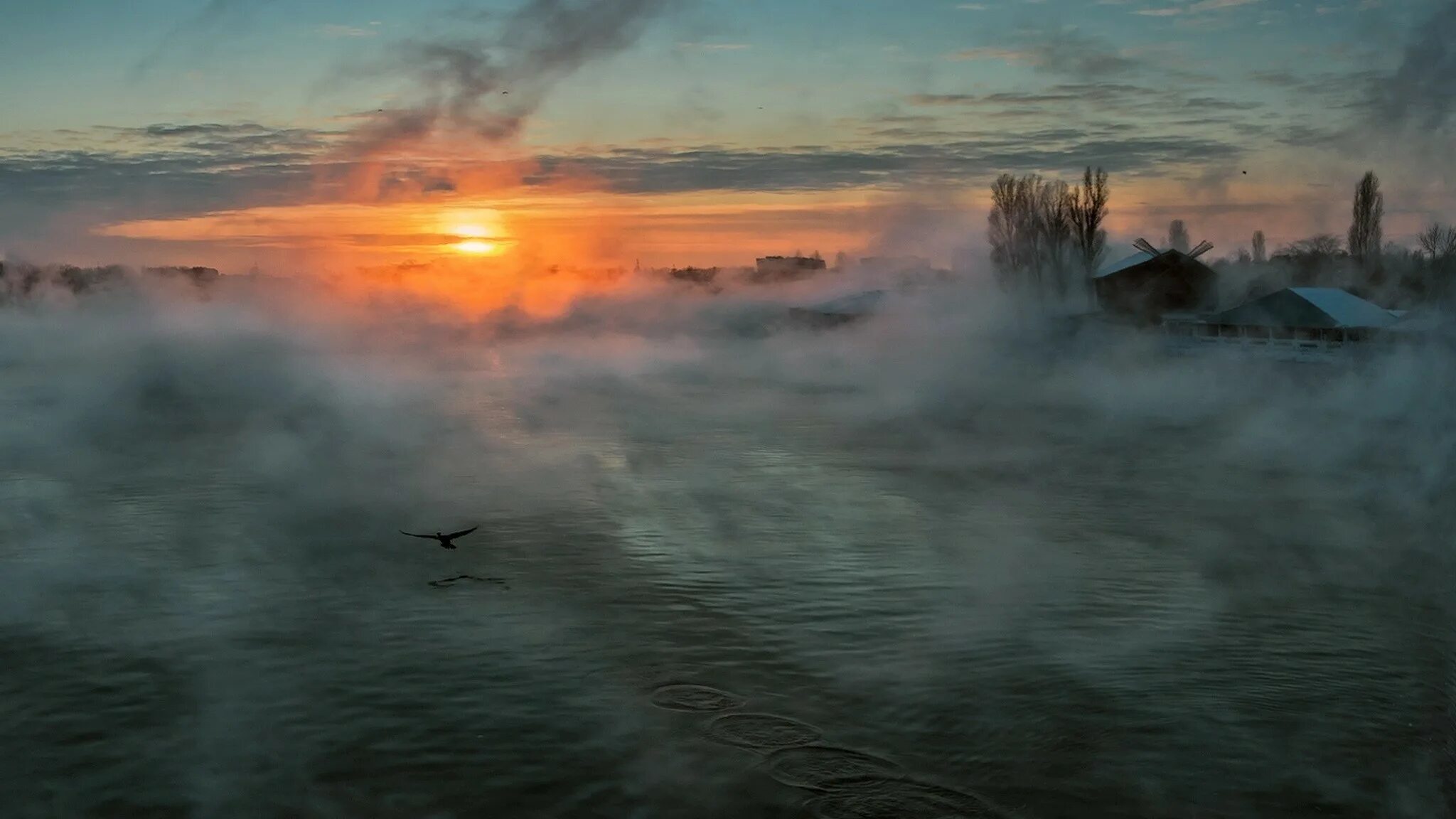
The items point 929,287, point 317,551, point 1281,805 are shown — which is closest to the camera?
point 1281,805

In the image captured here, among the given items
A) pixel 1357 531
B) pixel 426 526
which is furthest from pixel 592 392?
pixel 1357 531

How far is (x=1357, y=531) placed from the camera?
85.0 feet

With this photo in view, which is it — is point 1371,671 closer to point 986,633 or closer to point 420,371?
point 986,633

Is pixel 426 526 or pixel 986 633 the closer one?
pixel 986 633

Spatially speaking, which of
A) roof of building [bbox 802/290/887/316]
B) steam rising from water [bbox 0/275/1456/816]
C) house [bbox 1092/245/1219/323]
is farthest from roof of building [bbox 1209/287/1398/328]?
roof of building [bbox 802/290/887/316]

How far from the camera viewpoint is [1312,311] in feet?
175

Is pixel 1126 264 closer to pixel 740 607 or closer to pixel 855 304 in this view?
pixel 855 304

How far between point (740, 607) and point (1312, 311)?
41787mm

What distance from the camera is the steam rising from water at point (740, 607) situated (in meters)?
13.6

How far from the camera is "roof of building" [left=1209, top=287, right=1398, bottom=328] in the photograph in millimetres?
52312

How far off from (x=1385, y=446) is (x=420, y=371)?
5222 centimetres

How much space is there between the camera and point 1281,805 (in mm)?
12672

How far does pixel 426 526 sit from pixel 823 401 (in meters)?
30.2

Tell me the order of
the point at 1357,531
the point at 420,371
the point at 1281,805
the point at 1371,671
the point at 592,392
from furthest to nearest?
the point at 420,371, the point at 592,392, the point at 1357,531, the point at 1371,671, the point at 1281,805
